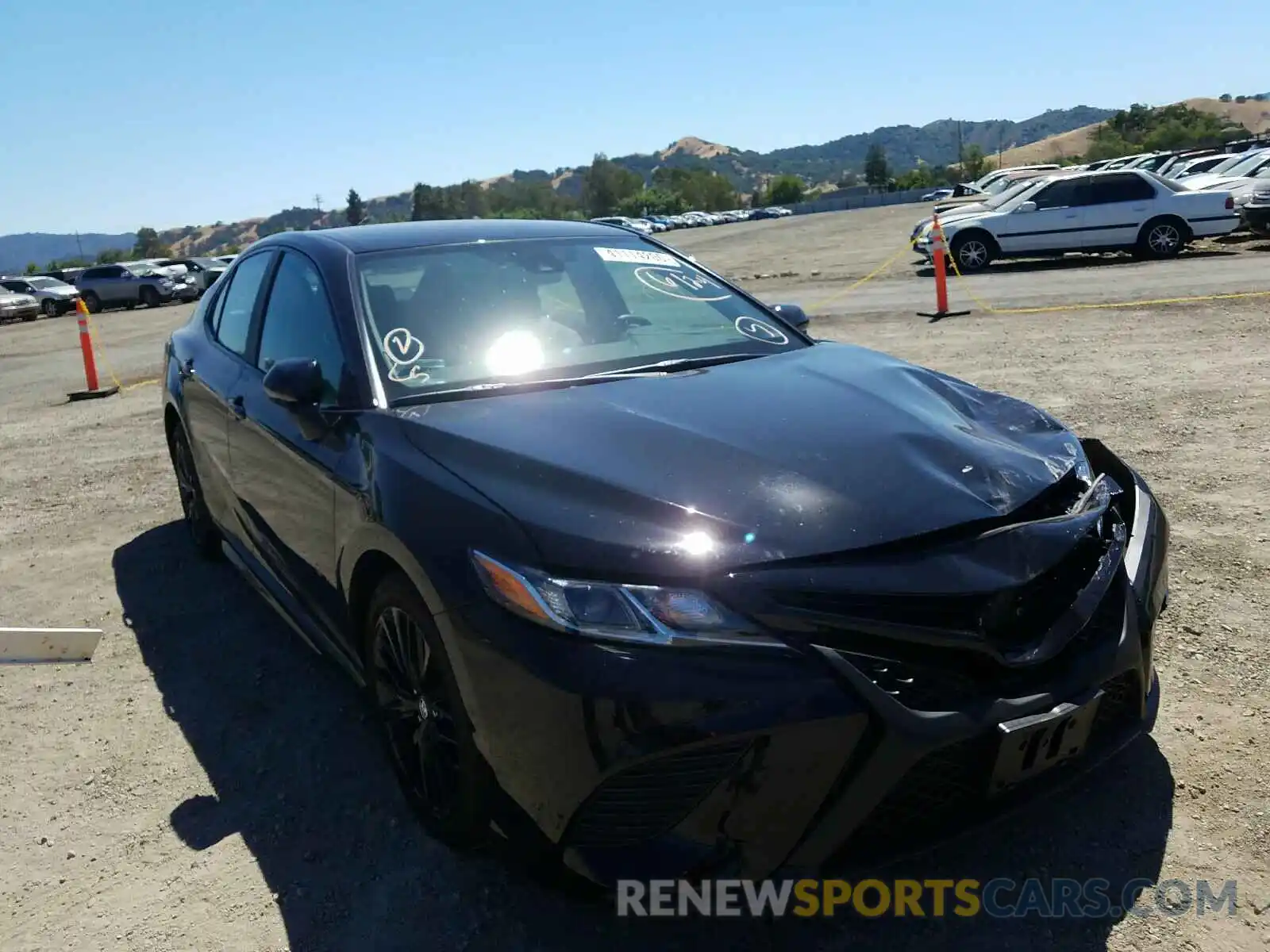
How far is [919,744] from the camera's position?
6.55 ft

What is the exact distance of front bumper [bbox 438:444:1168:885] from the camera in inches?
78.5

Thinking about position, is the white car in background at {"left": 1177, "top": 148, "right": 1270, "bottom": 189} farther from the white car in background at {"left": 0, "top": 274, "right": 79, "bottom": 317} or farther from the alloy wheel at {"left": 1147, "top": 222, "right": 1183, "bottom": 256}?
the white car in background at {"left": 0, "top": 274, "right": 79, "bottom": 317}

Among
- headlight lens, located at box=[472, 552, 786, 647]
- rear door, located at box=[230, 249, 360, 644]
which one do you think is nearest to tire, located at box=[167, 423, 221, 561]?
rear door, located at box=[230, 249, 360, 644]

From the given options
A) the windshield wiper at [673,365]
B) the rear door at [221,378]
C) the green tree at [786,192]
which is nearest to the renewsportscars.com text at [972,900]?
the windshield wiper at [673,365]

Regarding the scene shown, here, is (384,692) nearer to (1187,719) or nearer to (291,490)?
(291,490)

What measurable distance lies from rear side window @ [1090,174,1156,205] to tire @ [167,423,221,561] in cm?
1701

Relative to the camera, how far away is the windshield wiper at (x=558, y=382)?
3092mm

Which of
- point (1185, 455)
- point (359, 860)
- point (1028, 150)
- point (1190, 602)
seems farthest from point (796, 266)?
point (1028, 150)

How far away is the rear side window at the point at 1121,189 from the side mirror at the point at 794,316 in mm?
16189

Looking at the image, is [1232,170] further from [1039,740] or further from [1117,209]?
[1039,740]

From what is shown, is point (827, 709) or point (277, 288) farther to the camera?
point (277, 288)

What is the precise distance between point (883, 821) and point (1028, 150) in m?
218

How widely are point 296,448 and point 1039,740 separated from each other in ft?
7.83

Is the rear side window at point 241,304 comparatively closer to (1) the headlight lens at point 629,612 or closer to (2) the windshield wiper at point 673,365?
(2) the windshield wiper at point 673,365
